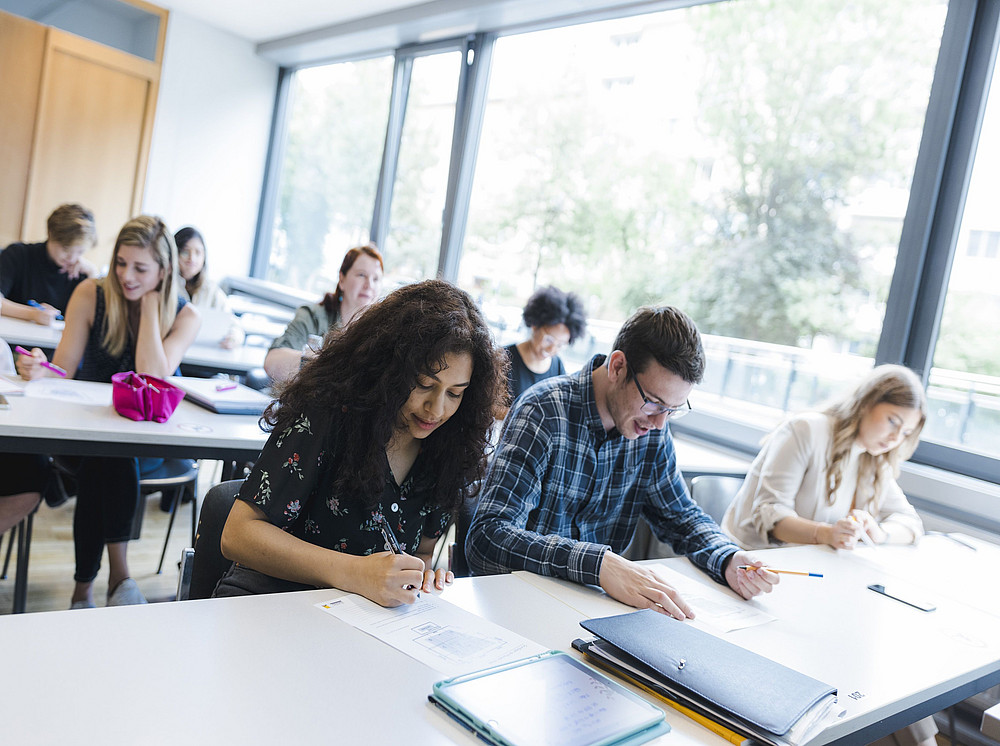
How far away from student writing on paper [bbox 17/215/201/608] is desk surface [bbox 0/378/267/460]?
29 centimetres

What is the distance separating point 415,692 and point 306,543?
17.3 inches

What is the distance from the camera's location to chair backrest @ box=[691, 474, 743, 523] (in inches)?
110

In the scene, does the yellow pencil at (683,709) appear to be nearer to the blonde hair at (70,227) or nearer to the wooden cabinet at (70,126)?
the blonde hair at (70,227)

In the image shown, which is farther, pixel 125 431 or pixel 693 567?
pixel 125 431

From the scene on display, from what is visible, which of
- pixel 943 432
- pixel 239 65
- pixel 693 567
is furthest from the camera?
pixel 239 65

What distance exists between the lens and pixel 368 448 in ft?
4.90

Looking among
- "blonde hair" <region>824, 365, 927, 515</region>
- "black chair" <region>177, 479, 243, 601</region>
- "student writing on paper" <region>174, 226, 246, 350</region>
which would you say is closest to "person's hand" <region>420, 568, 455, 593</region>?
"black chair" <region>177, 479, 243, 601</region>

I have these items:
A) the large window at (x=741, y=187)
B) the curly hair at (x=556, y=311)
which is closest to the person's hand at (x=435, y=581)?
the curly hair at (x=556, y=311)

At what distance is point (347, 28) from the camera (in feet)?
19.6

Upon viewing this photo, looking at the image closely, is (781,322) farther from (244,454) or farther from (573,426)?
(244,454)

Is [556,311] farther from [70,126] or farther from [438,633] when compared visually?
[70,126]

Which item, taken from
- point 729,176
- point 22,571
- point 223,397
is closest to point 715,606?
point 223,397

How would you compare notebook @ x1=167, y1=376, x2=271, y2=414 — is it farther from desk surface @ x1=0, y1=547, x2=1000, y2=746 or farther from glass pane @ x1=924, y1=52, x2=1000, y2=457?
glass pane @ x1=924, y1=52, x2=1000, y2=457

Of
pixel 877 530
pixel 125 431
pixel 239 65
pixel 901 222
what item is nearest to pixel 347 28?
pixel 239 65
